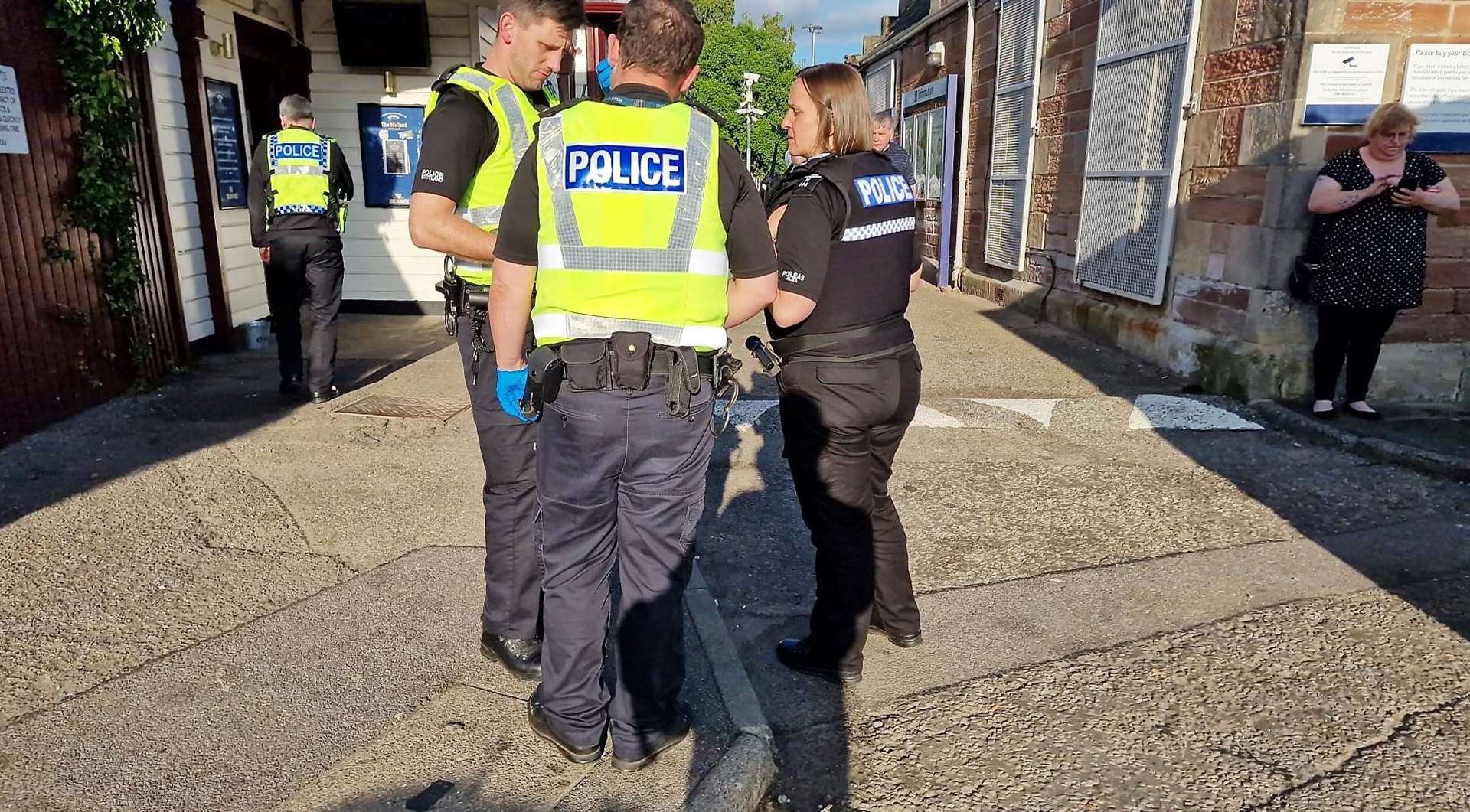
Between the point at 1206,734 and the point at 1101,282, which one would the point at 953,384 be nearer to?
the point at 1101,282

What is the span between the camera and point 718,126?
8.07 ft

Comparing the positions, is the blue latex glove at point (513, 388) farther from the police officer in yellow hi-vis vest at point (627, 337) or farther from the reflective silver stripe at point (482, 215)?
the reflective silver stripe at point (482, 215)

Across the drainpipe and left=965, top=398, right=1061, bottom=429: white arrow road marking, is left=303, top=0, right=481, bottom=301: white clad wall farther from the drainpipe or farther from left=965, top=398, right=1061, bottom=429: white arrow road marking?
the drainpipe

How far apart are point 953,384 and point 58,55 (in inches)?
258

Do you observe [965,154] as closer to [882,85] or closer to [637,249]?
[882,85]

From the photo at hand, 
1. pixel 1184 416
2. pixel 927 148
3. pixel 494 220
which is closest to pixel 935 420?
pixel 1184 416

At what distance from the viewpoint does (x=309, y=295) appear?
665 centimetres

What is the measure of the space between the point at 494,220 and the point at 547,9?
2.23 feet

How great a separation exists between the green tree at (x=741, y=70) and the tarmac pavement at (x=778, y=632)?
57.4 meters

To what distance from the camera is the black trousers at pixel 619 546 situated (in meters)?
2.48

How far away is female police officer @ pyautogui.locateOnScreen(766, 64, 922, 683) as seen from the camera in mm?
2893

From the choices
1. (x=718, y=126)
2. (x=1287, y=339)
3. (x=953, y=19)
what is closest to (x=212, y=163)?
(x=718, y=126)

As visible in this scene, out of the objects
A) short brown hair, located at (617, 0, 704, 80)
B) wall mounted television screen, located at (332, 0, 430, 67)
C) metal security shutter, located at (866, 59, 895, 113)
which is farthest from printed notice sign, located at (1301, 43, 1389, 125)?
metal security shutter, located at (866, 59, 895, 113)

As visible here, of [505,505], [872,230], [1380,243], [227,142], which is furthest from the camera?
[227,142]
